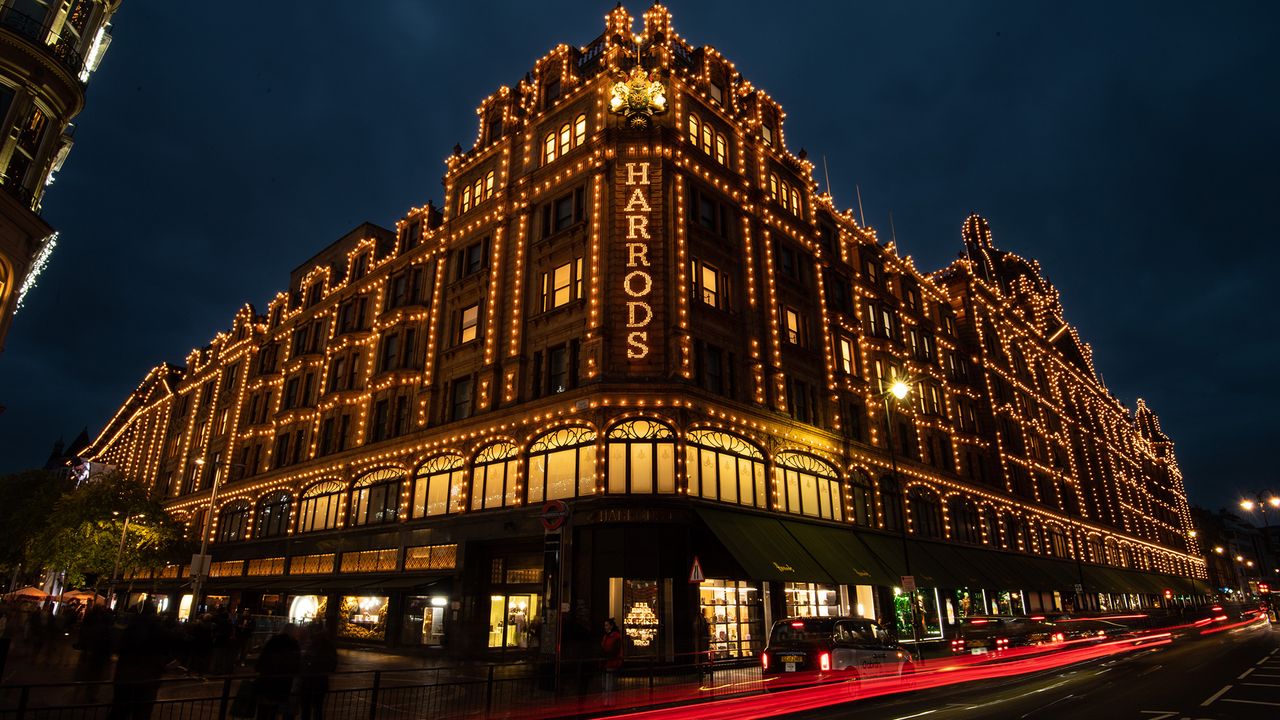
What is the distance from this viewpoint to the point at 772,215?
36.7m

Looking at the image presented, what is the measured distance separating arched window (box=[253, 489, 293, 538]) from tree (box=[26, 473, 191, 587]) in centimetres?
700

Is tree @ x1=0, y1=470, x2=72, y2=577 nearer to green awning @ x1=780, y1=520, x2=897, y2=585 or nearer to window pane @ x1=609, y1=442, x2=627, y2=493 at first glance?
window pane @ x1=609, y1=442, x2=627, y2=493

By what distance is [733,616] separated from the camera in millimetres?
26547

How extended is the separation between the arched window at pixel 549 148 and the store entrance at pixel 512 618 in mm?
21249

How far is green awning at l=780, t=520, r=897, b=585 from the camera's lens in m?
29.1

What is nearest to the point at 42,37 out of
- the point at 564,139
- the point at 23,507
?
the point at 564,139

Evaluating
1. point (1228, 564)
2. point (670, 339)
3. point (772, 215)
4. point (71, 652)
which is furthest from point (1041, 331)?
point (1228, 564)

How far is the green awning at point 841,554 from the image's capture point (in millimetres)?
29094

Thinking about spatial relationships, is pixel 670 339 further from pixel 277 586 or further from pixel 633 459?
pixel 277 586

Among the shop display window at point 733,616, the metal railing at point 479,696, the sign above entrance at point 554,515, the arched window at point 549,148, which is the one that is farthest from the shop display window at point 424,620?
the arched window at point 549,148

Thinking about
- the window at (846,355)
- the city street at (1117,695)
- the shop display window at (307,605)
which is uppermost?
the window at (846,355)

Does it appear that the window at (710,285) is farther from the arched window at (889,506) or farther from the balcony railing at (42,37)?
the balcony railing at (42,37)

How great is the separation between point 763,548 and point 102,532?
4353 cm

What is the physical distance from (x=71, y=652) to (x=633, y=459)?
2464cm
